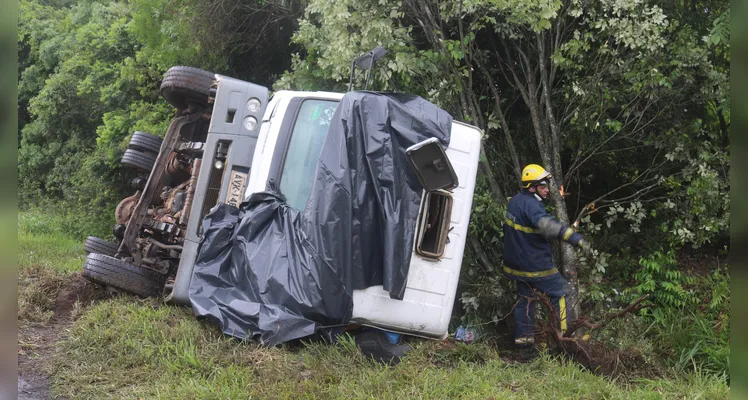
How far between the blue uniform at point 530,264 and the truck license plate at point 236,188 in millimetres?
2198

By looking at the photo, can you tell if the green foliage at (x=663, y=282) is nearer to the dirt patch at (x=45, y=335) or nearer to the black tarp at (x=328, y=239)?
the black tarp at (x=328, y=239)

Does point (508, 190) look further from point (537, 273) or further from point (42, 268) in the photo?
point (42, 268)

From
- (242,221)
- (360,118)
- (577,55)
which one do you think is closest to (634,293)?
(577,55)

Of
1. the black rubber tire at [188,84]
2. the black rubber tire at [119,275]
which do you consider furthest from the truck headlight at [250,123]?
the black rubber tire at [119,275]

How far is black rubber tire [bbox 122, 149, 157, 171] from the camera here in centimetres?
606

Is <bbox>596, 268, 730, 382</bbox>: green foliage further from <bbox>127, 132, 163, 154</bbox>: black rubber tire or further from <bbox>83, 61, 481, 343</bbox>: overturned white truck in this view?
<bbox>127, 132, 163, 154</bbox>: black rubber tire

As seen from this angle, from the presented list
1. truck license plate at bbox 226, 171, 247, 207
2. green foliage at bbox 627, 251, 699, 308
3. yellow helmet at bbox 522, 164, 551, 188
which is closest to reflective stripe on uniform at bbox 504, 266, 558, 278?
yellow helmet at bbox 522, 164, 551, 188

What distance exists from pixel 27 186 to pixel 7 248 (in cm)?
1463

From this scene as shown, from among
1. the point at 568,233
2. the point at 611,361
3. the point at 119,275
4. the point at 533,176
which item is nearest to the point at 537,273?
the point at 568,233

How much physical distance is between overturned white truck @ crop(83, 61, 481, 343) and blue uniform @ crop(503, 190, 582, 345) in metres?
0.83

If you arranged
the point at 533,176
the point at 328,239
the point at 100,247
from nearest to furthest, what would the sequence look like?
the point at 328,239 < the point at 533,176 < the point at 100,247

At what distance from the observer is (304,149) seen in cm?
446

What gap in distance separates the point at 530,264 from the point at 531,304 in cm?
32

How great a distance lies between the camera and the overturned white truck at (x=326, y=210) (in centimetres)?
395
